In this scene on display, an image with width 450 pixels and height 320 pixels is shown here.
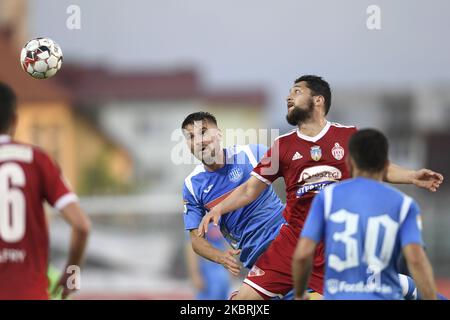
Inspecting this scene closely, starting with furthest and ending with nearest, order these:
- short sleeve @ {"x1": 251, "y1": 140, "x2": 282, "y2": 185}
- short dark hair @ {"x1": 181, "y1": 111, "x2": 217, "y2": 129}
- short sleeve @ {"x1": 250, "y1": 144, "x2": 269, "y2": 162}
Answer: short sleeve @ {"x1": 250, "y1": 144, "x2": 269, "y2": 162}, short dark hair @ {"x1": 181, "y1": 111, "x2": 217, "y2": 129}, short sleeve @ {"x1": 251, "y1": 140, "x2": 282, "y2": 185}

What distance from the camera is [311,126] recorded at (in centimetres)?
959

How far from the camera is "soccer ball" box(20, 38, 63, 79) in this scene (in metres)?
10.9

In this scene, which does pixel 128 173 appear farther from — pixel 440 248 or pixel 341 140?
pixel 341 140

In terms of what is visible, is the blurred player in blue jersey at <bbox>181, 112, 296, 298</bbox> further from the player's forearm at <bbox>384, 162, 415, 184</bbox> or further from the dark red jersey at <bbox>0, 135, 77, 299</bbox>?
the dark red jersey at <bbox>0, 135, 77, 299</bbox>

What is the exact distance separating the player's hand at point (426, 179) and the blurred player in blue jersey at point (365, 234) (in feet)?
5.65

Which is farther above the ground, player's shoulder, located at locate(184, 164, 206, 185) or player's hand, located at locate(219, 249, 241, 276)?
player's shoulder, located at locate(184, 164, 206, 185)

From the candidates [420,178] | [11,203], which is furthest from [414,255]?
[11,203]

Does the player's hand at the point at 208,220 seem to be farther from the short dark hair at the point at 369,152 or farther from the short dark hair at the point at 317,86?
the short dark hair at the point at 369,152

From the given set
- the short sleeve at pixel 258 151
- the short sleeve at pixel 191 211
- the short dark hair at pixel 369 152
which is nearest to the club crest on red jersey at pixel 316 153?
the short sleeve at pixel 258 151

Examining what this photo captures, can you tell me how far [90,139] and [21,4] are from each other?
1247 centimetres

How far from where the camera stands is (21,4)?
76812 millimetres

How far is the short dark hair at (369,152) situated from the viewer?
7273 millimetres

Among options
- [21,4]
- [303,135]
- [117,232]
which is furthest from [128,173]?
[303,135]

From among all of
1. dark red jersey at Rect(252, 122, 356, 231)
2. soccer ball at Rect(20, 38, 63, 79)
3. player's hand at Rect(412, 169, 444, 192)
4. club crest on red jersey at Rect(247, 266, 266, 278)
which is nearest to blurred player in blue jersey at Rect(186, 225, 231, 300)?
soccer ball at Rect(20, 38, 63, 79)
